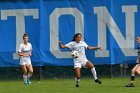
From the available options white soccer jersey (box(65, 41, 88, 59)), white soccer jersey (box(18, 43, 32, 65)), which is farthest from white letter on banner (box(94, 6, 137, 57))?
white soccer jersey (box(65, 41, 88, 59))

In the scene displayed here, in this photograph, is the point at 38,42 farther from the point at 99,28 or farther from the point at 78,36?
the point at 78,36

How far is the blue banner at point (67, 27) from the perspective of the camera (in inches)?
923

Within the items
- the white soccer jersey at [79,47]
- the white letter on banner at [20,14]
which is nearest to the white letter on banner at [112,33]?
the white letter on banner at [20,14]

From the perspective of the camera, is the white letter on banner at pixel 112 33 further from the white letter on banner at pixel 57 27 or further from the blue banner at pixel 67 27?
the white letter on banner at pixel 57 27

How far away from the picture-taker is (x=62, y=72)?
23.9 metres

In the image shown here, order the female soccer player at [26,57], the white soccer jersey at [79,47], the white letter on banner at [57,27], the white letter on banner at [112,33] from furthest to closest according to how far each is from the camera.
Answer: the white letter on banner at [57,27] → the white letter on banner at [112,33] → the female soccer player at [26,57] → the white soccer jersey at [79,47]

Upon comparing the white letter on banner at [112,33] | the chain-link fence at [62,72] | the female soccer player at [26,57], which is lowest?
the chain-link fence at [62,72]

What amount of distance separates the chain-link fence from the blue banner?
37 centimetres

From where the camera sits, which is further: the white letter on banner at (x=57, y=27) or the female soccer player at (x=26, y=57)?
the white letter on banner at (x=57, y=27)

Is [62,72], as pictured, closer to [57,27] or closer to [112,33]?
[57,27]

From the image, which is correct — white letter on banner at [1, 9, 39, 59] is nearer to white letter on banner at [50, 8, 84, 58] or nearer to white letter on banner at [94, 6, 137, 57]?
white letter on banner at [50, 8, 84, 58]

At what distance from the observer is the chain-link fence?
23.7 metres

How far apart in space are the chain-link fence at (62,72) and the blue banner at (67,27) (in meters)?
0.37

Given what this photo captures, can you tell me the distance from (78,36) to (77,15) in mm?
5004
